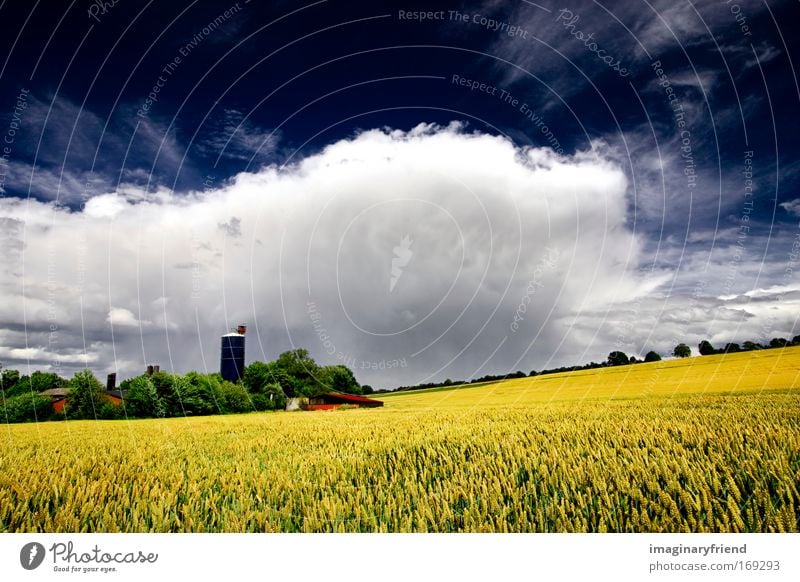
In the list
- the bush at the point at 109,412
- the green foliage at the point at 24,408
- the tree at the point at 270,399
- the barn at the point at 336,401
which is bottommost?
the barn at the point at 336,401

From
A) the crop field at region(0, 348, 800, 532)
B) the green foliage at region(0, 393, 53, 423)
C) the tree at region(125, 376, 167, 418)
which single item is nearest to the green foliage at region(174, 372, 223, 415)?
the tree at region(125, 376, 167, 418)

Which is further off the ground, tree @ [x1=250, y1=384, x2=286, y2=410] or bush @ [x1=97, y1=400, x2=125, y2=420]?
bush @ [x1=97, y1=400, x2=125, y2=420]

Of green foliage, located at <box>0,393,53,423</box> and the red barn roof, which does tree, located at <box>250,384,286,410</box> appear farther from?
green foliage, located at <box>0,393,53,423</box>

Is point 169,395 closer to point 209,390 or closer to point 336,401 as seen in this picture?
point 209,390

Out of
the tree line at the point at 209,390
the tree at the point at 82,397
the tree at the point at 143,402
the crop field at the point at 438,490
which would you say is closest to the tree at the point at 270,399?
the tree line at the point at 209,390

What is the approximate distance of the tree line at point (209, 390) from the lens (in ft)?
90.3

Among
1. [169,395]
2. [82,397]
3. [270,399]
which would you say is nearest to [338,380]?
[270,399]

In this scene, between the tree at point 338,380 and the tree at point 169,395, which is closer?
the tree at point 169,395

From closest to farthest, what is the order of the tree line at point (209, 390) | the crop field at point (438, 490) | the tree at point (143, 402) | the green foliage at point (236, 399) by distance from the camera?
1. the crop field at point (438, 490)
2. the tree line at point (209, 390)
3. the tree at point (143, 402)
4. the green foliage at point (236, 399)

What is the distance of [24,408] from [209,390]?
64.4 feet

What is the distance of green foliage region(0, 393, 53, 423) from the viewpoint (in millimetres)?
8246

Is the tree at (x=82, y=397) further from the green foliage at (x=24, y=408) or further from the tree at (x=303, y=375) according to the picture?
the tree at (x=303, y=375)
